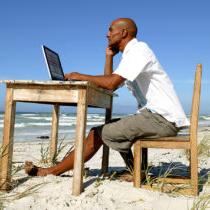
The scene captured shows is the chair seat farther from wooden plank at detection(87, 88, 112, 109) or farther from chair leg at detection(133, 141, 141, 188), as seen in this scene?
wooden plank at detection(87, 88, 112, 109)

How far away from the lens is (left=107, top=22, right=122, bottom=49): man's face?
4.04m

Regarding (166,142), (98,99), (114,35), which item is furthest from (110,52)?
(166,142)

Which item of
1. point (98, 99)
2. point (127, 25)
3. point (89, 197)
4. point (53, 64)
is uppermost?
point (127, 25)

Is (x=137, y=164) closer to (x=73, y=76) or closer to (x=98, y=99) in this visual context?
(x=98, y=99)

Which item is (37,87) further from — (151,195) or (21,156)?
(21,156)

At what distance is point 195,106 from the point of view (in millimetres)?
3650

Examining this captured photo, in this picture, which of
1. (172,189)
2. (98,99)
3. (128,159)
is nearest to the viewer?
(172,189)

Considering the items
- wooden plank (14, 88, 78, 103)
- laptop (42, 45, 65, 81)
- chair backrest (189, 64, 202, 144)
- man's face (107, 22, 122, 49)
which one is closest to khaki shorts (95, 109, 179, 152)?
chair backrest (189, 64, 202, 144)

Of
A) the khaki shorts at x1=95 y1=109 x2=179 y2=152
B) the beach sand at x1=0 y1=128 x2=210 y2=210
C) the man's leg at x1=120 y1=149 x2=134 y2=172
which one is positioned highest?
the khaki shorts at x1=95 y1=109 x2=179 y2=152

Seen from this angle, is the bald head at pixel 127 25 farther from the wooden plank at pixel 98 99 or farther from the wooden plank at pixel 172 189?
the wooden plank at pixel 172 189

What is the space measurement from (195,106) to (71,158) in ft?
4.14

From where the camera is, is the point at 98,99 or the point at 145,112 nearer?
the point at 145,112

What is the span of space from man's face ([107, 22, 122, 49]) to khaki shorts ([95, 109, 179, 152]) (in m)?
0.76

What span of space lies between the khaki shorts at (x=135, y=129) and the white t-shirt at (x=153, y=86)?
0.07 meters
